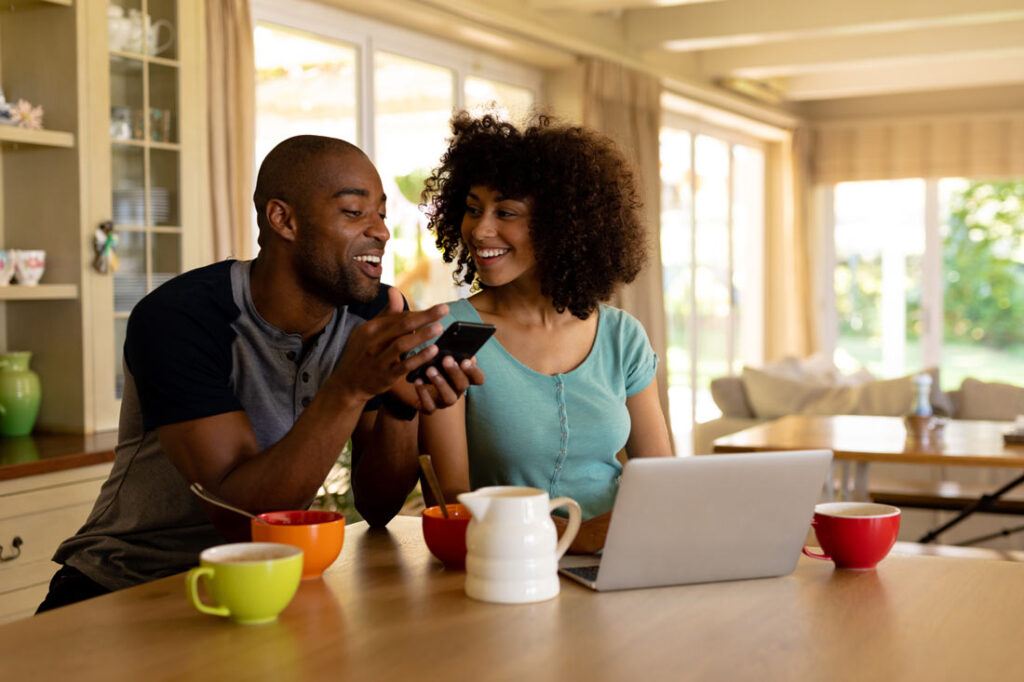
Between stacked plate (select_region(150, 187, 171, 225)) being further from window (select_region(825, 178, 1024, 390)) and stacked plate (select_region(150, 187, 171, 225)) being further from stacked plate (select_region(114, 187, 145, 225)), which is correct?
window (select_region(825, 178, 1024, 390))

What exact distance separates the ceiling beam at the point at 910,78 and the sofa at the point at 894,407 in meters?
3.01

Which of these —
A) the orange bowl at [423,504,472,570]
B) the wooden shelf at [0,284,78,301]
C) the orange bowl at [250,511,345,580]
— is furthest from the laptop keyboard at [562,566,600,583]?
the wooden shelf at [0,284,78,301]

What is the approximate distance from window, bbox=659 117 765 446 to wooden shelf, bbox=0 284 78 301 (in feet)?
14.2

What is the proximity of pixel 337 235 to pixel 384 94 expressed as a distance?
10.4 ft

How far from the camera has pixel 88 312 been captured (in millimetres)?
3178

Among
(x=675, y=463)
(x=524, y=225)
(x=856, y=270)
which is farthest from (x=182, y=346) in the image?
(x=856, y=270)

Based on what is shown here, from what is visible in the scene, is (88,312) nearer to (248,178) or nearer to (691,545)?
(248,178)

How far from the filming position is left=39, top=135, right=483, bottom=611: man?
1641 mm

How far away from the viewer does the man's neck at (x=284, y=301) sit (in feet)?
5.96

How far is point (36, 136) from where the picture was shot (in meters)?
3.01

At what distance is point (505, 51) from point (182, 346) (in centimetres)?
405

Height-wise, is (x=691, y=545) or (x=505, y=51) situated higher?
(x=505, y=51)

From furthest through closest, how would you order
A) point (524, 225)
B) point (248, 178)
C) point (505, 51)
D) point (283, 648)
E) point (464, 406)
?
point (505, 51) < point (248, 178) < point (524, 225) < point (464, 406) < point (283, 648)

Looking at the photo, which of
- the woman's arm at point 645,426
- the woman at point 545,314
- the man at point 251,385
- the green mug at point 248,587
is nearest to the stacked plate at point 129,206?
the woman at point 545,314
